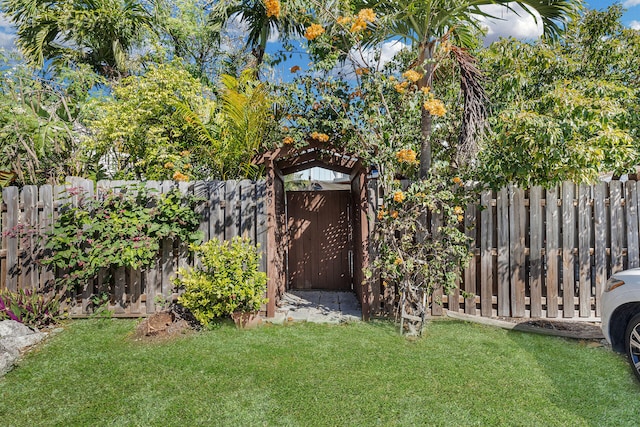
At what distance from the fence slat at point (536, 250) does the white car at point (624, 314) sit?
3.97 feet

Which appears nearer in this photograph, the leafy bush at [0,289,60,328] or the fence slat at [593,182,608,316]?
the leafy bush at [0,289,60,328]

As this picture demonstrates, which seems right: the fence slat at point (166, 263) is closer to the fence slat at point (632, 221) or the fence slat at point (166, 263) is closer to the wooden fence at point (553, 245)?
the wooden fence at point (553, 245)

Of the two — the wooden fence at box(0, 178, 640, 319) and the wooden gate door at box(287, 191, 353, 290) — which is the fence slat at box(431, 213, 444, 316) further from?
the wooden gate door at box(287, 191, 353, 290)

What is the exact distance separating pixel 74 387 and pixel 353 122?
380 centimetres

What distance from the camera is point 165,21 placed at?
394 inches

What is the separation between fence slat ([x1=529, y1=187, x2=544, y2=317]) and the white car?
121 cm

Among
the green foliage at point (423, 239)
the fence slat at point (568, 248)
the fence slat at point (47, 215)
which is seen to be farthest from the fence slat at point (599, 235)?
the fence slat at point (47, 215)

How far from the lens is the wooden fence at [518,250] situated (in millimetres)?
4586

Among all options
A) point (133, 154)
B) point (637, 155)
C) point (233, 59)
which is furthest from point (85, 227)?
point (233, 59)

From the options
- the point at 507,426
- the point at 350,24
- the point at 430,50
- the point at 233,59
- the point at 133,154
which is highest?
the point at 233,59

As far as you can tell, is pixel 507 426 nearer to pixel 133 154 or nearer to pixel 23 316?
pixel 23 316

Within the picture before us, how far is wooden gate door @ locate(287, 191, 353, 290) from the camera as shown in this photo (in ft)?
21.5

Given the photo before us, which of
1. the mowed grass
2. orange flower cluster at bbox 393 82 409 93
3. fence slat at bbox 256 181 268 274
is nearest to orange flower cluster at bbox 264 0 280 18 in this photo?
Result: orange flower cluster at bbox 393 82 409 93

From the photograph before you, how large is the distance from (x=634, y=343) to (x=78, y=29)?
11748 mm
